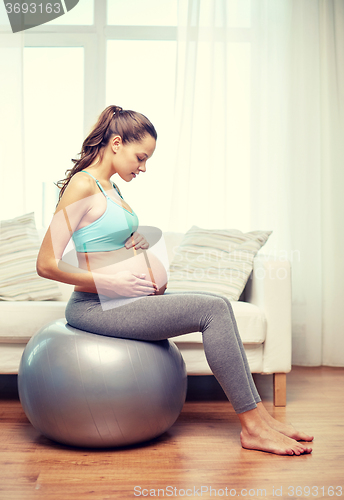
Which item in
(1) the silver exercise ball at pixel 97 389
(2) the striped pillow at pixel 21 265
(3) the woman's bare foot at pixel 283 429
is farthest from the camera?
(2) the striped pillow at pixel 21 265

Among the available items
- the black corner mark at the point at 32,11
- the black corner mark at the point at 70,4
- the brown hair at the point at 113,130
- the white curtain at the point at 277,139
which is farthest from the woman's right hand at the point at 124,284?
the black corner mark at the point at 70,4

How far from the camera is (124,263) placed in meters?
1.52

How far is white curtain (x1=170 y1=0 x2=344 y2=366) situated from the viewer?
9.64ft

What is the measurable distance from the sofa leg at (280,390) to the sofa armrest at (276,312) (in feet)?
0.11

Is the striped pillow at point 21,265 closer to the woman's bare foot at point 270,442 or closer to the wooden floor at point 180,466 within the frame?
the wooden floor at point 180,466

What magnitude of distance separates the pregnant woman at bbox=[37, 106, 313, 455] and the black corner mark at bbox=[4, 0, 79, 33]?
196 cm

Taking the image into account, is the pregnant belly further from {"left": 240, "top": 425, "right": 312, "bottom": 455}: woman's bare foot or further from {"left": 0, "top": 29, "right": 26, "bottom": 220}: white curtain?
{"left": 0, "top": 29, "right": 26, "bottom": 220}: white curtain

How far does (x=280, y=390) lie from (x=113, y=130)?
4.28 ft

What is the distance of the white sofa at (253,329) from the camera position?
1991 millimetres

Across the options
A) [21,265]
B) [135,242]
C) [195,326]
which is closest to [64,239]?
[135,242]

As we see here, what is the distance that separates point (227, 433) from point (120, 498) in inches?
22.9

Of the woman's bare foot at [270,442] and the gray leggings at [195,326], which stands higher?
the gray leggings at [195,326]

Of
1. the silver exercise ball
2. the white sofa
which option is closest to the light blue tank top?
the silver exercise ball

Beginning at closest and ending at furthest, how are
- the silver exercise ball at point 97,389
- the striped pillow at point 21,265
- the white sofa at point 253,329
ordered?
the silver exercise ball at point 97,389 → the white sofa at point 253,329 → the striped pillow at point 21,265
